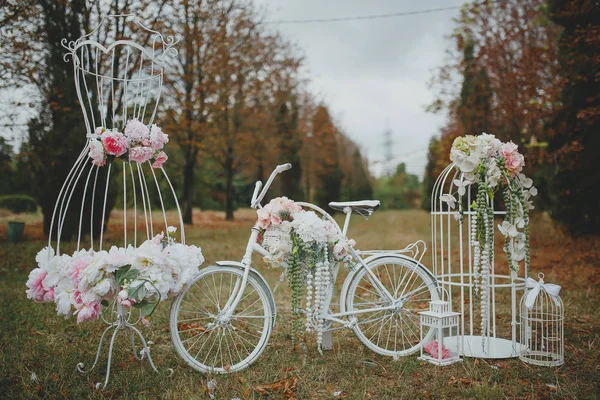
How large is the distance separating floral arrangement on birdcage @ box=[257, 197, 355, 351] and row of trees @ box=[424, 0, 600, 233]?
5.85 metres

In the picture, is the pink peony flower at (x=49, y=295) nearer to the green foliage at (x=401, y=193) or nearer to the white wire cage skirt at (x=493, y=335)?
the white wire cage skirt at (x=493, y=335)

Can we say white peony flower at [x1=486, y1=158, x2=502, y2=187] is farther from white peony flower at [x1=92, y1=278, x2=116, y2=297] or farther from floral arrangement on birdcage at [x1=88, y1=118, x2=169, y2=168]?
white peony flower at [x1=92, y1=278, x2=116, y2=297]

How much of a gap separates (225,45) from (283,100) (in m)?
5.99

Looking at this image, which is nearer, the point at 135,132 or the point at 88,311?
the point at 88,311

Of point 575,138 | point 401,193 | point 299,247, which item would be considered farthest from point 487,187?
point 401,193

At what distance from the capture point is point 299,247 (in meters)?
3.71

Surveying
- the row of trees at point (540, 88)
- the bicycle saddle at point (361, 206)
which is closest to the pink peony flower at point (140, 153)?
the bicycle saddle at point (361, 206)

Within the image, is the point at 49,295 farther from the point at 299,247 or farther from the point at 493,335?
the point at 493,335

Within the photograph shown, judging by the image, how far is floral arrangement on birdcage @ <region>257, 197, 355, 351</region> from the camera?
3.64 meters

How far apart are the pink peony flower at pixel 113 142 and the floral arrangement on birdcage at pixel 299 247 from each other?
1.06 metres

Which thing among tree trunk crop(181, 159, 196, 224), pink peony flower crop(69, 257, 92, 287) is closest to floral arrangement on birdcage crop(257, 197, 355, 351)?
pink peony flower crop(69, 257, 92, 287)

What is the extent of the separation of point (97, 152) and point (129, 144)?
0.71ft

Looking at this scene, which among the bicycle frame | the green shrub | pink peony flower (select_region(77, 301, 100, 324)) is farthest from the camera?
the green shrub

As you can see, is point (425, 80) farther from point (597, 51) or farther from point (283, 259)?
point (283, 259)
